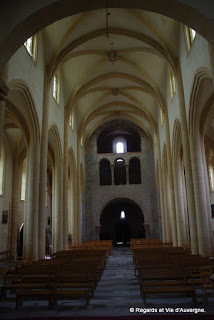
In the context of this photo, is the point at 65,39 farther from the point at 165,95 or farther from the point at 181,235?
the point at 181,235

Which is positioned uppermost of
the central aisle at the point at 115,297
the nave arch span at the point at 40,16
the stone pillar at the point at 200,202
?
the nave arch span at the point at 40,16

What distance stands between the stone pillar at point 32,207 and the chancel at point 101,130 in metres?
0.06

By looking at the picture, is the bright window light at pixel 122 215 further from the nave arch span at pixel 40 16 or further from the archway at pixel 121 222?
the nave arch span at pixel 40 16

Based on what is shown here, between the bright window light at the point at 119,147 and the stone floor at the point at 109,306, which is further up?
the bright window light at the point at 119,147

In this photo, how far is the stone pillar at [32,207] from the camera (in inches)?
505

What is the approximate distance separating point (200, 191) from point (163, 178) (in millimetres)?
11614

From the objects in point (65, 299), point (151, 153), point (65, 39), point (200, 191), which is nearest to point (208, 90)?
point (200, 191)

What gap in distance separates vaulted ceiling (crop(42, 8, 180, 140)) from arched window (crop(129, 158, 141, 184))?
5975mm

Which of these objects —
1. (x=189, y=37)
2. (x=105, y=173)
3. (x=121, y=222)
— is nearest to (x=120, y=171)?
(x=105, y=173)

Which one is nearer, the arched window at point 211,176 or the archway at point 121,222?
the arched window at point 211,176

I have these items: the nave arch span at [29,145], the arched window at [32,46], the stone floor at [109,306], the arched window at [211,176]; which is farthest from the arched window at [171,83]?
the stone floor at [109,306]

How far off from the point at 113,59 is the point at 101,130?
44.6 ft

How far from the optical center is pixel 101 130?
3184 centimetres

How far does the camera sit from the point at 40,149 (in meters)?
14.4
